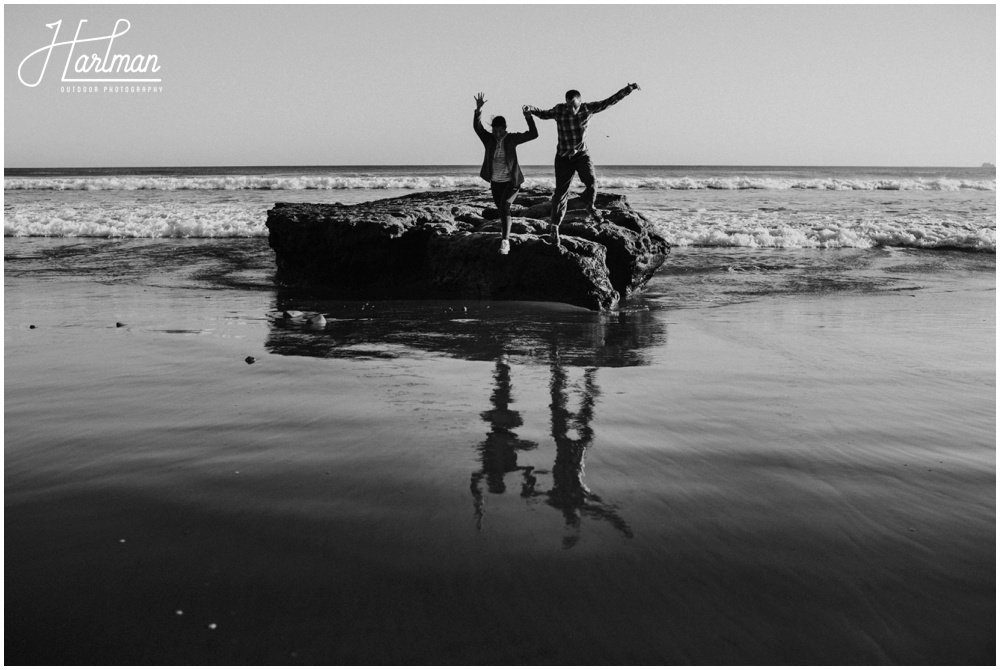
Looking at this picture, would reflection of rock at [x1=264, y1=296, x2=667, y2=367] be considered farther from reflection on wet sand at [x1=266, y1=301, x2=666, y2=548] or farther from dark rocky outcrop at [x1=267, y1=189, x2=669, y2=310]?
dark rocky outcrop at [x1=267, y1=189, x2=669, y2=310]

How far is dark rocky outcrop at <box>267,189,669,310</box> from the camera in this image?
841 centimetres

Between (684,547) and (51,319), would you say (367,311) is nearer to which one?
(51,319)

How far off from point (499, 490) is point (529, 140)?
5621 millimetres

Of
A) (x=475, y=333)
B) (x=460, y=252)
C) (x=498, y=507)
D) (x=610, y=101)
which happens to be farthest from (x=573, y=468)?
(x=460, y=252)

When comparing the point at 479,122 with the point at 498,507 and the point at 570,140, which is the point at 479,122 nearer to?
the point at 570,140

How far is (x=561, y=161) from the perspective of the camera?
326 inches

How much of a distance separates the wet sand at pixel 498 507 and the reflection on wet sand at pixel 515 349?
1.2 inches

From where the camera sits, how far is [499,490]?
307 centimetres

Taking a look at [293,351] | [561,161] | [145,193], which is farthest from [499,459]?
[145,193]

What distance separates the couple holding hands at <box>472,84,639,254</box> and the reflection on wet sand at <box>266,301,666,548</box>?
3.76 ft

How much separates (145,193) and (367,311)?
85.9 feet

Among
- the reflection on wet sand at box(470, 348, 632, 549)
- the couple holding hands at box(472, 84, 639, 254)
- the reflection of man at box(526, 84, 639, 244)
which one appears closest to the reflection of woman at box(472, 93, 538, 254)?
the couple holding hands at box(472, 84, 639, 254)

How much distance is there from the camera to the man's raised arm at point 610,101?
7.48 metres

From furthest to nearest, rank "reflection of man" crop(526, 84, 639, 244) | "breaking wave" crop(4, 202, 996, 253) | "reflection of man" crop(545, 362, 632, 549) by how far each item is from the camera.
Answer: "breaking wave" crop(4, 202, 996, 253)
"reflection of man" crop(526, 84, 639, 244)
"reflection of man" crop(545, 362, 632, 549)
